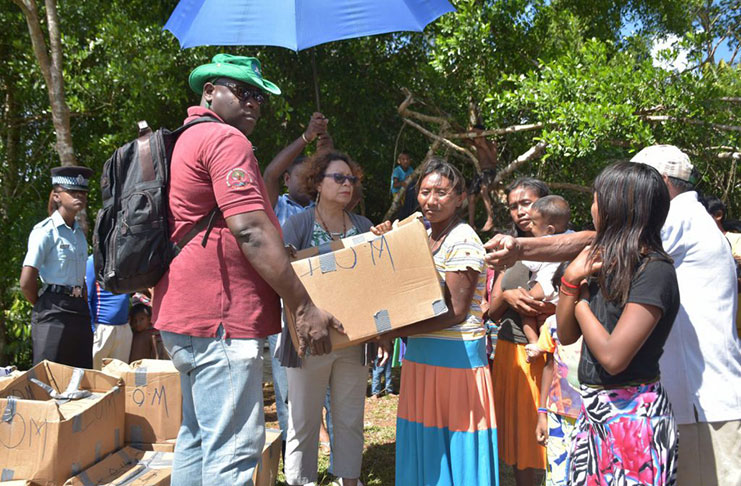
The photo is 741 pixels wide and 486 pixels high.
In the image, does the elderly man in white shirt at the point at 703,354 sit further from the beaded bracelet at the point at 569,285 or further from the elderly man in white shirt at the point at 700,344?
the beaded bracelet at the point at 569,285

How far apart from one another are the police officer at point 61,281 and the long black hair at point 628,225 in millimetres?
3513

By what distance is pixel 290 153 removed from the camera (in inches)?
144

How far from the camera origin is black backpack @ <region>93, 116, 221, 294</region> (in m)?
2.20

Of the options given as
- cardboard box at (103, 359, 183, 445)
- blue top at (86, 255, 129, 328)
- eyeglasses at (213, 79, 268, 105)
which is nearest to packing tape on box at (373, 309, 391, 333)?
eyeglasses at (213, 79, 268, 105)

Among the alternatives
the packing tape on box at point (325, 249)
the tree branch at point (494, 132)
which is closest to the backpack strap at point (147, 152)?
the packing tape on box at point (325, 249)

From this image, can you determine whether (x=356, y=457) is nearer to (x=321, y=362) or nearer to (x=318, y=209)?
(x=321, y=362)

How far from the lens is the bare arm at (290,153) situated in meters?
3.57

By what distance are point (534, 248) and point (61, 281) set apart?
332 cm

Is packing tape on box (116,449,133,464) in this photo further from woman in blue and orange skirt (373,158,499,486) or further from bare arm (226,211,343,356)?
bare arm (226,211,343,356)

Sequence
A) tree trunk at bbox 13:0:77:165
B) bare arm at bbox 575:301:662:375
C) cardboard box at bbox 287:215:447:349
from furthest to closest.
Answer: tree trunk at bbox 13:0:77:165 → cardboard box at bbox 287:215:447:349 → bare arm at bbox 575:301:662:375

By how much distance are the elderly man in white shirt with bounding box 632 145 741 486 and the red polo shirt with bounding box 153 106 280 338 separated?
1.59 m

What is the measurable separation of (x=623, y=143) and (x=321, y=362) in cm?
454

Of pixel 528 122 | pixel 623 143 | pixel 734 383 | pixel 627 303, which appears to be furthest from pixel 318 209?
pixel 528 122

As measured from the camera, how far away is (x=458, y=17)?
671 centimetres
